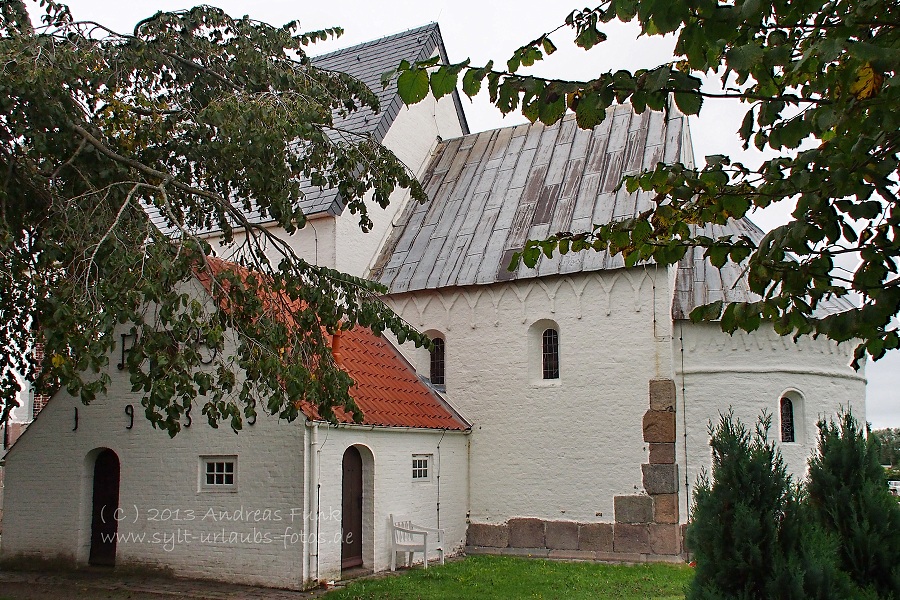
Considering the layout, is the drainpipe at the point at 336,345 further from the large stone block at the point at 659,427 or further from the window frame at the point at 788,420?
the window frame at the point at 788,420

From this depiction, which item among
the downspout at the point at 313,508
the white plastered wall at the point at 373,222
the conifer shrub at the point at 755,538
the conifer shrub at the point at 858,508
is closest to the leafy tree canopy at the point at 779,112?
the conifer shrub at the point at 755,538

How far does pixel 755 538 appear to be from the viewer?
6.66 m

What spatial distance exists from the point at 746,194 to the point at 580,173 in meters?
12.5

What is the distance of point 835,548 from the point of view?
710cm

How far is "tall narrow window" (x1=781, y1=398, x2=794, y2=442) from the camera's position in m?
14.1

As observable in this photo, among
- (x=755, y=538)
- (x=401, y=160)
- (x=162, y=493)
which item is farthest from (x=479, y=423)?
(x=755, y=538)

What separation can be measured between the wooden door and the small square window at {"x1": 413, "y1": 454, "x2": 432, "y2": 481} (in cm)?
144

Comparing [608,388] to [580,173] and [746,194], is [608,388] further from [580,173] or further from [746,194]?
[746,194]

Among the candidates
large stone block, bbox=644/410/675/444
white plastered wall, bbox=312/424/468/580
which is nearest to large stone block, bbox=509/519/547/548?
white plastered wall, bbox=312/424/468/580

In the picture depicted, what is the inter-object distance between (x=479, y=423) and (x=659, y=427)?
340cm

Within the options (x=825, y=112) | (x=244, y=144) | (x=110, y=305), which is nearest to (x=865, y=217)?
(x=825, y=112)

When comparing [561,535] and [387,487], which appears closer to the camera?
[387,487]

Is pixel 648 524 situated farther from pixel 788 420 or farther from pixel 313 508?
pixel 313 508

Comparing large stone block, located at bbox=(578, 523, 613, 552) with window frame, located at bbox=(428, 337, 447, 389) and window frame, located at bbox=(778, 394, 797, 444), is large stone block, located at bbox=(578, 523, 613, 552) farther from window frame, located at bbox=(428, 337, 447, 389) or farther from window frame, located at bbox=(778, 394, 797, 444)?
window frame, located at bbox=(428, 337, 447, 389)
